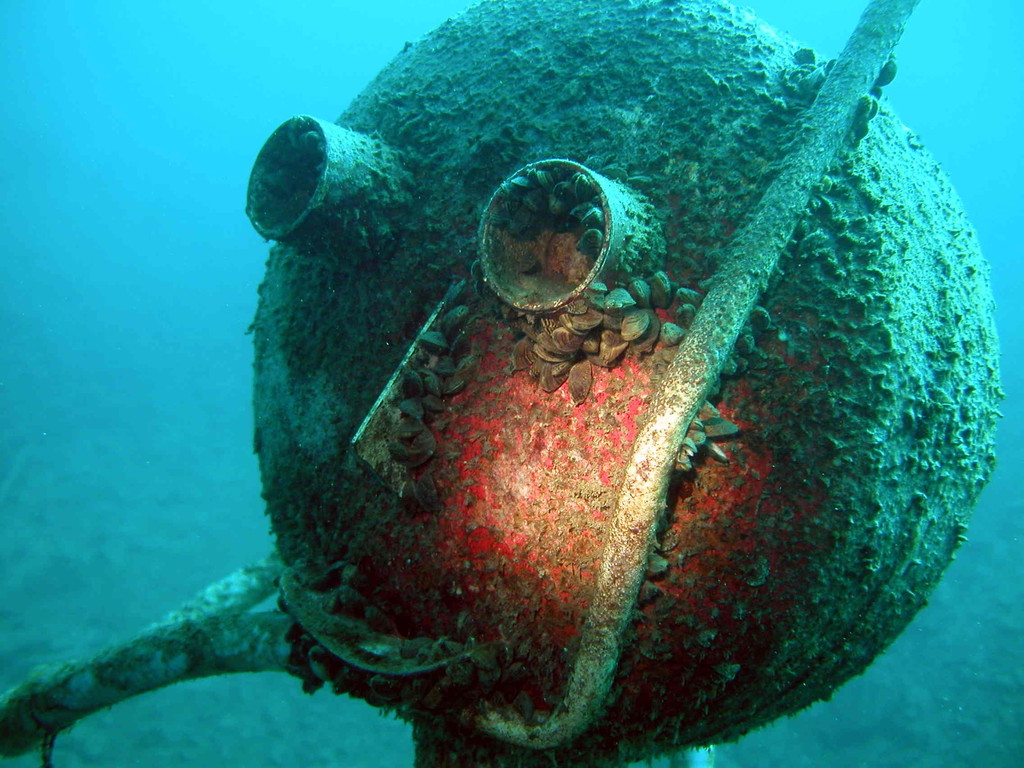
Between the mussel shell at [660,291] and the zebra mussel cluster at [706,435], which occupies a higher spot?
the mussel shell at [660,291]

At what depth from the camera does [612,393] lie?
1.66 meters

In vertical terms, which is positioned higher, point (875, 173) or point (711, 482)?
point (875, 173)

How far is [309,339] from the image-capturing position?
242 cm

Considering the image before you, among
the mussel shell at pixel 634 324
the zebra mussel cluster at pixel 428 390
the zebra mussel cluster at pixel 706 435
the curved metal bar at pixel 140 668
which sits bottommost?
the curved metal bar at pixel 140 668

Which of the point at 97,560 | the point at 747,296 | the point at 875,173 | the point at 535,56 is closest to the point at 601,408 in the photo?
the point at 747,296

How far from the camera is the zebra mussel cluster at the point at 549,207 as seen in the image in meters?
1.58

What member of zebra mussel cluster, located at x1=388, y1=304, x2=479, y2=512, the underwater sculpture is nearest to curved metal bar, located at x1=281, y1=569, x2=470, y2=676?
the underwater sculpture

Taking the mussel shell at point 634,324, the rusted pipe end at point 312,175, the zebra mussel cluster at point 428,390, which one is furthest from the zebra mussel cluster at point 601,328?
the rusted pipe end at point 312,175

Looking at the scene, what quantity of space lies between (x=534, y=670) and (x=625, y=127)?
1780 millimetres

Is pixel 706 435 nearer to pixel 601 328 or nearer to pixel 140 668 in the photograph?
pixel 601 328

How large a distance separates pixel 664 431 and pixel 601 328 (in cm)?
35

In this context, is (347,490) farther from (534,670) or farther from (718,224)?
(718,224)

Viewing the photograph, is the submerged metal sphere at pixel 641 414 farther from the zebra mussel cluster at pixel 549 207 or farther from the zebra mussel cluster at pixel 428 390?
the zebra mussel cluster at pixel 549 207

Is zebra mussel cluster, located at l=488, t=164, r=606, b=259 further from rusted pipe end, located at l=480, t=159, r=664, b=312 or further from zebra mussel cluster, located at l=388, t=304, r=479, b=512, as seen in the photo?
zebra mussel cluster, located at l=388, t=304, r=479, b=512
